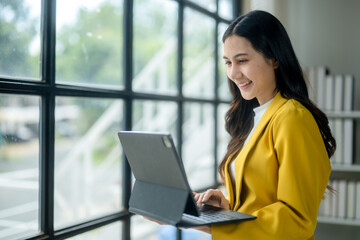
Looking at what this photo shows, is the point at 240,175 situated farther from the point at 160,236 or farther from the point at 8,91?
the point at 160,236

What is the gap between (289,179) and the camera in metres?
1.00

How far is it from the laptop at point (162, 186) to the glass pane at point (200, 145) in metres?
1.63

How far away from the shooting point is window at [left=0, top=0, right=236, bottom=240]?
4.96ft

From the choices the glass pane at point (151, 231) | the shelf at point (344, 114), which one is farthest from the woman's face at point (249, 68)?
the shelf at point (344, 114)

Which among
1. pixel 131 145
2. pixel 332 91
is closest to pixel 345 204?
pixel 332 91

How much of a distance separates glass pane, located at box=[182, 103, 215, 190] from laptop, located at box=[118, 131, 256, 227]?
5.36 feet

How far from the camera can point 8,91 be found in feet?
4.52

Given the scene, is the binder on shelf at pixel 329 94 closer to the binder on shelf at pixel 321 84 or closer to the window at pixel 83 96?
the binder on shelf at pixel 321 84

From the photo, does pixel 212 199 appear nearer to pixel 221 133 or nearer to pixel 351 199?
pixel 351 199

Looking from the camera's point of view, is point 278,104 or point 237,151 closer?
point 278,104

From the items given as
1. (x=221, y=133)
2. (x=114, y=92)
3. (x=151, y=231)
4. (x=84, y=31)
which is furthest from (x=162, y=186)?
(x=221, y=133)

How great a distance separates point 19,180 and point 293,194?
3.99ft

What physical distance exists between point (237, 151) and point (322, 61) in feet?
6.97

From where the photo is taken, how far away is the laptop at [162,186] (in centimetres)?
91
